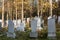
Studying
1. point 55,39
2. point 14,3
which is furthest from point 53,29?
point 14,3

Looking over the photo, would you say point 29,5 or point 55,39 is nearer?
point 55,39

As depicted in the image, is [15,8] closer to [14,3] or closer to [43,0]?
[14,3]

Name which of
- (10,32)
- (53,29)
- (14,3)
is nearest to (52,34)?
(53,29)

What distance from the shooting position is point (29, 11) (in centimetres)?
4388

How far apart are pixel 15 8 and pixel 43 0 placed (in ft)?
15.3

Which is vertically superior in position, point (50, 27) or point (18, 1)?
point (18, 1)

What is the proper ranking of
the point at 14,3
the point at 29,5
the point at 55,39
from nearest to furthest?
1. the point at 55,39
2. the point at 14,3
3. the point at 29,5

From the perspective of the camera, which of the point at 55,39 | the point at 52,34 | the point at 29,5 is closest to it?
the point at 55,39

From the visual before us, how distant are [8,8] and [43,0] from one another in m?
5.71

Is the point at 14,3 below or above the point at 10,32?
above

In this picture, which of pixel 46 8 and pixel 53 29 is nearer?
pixel 53 29

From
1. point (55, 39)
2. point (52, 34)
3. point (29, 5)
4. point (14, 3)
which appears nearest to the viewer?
point (55, 39)

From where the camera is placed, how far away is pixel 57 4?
44.8 metres

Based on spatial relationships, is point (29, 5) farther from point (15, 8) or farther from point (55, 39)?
point (55, 39)
